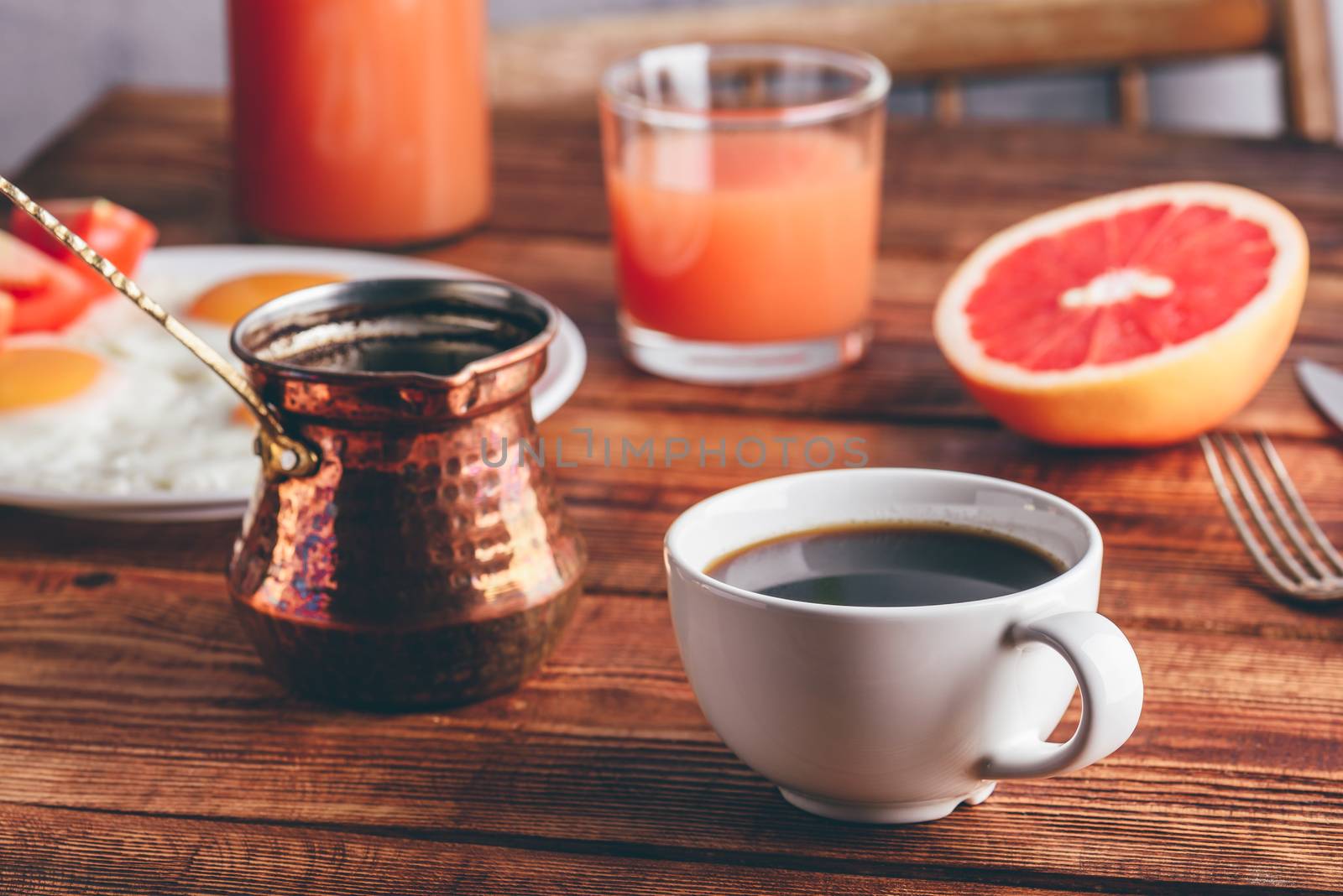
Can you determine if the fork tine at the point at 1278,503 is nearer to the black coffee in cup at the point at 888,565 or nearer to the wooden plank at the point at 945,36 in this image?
the black coffee in cup at the point at 888,565

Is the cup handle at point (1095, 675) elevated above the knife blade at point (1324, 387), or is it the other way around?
the cup handle at point (1095, 675)

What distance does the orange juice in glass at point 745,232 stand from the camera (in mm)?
929

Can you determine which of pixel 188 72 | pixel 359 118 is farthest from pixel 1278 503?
pixel 188 72

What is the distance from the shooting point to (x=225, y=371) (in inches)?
20.5

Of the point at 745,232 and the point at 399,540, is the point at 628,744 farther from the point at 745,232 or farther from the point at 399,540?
the point at 745,232

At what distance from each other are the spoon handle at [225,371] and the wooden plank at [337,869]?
0.13 m

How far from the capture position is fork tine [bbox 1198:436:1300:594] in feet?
2.20

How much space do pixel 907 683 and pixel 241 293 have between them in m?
0.63

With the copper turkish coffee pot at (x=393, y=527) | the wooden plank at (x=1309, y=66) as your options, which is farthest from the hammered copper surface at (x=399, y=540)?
the wooden plank at (x=1309, y=66)

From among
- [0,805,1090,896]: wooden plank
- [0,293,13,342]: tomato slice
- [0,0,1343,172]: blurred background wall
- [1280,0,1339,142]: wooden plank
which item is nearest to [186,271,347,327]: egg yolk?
[0,293,13,342]: tomato slice

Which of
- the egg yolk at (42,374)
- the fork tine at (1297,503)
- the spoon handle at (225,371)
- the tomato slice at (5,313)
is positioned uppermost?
the spoon handle at (225,371)

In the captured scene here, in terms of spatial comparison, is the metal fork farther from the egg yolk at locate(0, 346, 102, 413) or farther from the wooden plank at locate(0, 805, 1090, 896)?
the egg yolk at locate(0, 346, 102, 413)

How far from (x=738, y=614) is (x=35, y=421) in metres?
0.51

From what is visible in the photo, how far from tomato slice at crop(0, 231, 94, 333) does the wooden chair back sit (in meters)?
0.75
